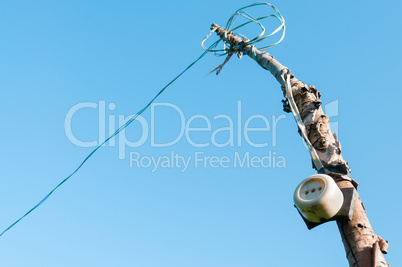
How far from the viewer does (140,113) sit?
21.8 feet

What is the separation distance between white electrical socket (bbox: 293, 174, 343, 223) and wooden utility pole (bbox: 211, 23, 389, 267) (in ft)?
0.45

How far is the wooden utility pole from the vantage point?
2.81 metres

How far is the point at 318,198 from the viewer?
294cm

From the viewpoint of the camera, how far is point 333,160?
329 centimetres

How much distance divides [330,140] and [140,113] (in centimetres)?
363

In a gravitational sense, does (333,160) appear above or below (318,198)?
above

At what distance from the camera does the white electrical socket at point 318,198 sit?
295 centimetres

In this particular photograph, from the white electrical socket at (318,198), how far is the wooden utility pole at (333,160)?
0.45 feet

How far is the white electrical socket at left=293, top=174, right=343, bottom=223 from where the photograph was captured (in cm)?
295

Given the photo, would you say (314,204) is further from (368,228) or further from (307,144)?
(307,144)

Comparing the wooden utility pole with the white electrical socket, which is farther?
the white electrical socket

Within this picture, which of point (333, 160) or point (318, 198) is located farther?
point (333, 160)

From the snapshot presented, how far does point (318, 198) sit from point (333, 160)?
436 mm

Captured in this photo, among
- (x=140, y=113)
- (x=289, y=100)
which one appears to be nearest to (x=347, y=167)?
(x=289, y=100)
